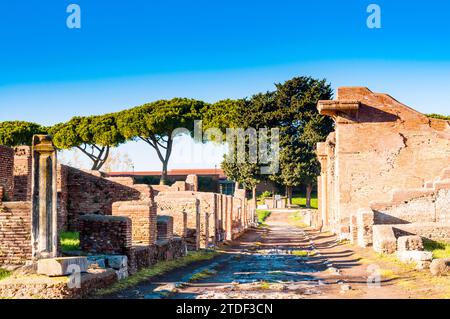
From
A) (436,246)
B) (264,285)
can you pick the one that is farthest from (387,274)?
(436,246)

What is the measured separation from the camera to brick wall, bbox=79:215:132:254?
13.8 m

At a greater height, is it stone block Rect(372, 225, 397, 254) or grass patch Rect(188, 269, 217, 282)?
stone block Rect(372, 225, 397, 254)

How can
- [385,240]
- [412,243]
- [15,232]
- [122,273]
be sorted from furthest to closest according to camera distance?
[385,240] → [412,243] → [122,273] → [15,232]

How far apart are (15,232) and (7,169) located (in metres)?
6.96

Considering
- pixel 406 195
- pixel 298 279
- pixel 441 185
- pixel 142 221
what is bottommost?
pixel 298 279

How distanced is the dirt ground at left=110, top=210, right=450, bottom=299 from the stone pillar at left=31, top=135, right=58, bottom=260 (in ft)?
4.68

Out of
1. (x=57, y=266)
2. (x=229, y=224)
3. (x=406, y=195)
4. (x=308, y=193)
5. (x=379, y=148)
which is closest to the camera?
(x=57, y=266)

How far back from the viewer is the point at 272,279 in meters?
14.0

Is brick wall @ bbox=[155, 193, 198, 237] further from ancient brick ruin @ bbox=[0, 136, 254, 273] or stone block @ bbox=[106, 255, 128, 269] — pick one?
stone block @ bbox=[106, 255, 128, 269]

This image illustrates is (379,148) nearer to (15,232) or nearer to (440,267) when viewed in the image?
(440,267)

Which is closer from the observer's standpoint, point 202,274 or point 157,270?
point 202,274

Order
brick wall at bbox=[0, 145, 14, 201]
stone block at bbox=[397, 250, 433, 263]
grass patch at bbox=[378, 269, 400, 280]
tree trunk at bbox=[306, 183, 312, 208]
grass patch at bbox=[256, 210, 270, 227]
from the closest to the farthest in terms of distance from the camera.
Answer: grass patch at bbox=[378, 269, 400, 280] → stone block at bbox=[397, 250, 433, 263] → brick wall at bbox=[0, 145, 14, 201] → grass patch at bbox=[256, 210, 270, 227] → tree trunk at bbox=[306, 183, 312, 208]

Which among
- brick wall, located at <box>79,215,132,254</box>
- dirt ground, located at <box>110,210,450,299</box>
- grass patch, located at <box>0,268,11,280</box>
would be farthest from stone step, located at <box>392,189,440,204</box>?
grass patch, located at <box>0,268,11,280</box>

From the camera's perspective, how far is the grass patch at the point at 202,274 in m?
14.2
